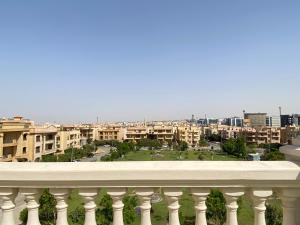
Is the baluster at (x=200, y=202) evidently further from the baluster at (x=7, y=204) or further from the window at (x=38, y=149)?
the window at (x=38, y=149)

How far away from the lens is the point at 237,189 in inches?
91.0

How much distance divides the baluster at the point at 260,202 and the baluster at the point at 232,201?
11 centimetres

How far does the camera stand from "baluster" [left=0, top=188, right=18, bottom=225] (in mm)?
2334

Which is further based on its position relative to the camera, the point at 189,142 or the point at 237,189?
the point at 189,142

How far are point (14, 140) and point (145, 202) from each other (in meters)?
44.5

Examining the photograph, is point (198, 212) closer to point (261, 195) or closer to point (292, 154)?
point (261, 195)

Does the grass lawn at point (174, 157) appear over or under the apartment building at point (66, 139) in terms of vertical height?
under

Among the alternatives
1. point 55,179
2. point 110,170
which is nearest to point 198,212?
point 110,170

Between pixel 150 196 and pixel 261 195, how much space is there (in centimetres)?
84

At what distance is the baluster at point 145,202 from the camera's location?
2.31 meters

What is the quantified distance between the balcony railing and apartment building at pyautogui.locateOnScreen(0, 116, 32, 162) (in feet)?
132

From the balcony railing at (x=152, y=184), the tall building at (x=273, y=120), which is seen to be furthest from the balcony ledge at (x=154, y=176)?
the tall building at (x=273, y=120)

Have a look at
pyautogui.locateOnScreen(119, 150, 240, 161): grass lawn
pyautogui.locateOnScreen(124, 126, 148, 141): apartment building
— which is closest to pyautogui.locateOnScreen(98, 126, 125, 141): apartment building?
pyautogui.locateOnScreen(124, 126, 148, 141): apartment building

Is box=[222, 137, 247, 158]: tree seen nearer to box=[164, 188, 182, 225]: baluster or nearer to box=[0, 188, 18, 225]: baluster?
box=[164, 188, 182, 225]: baluster
